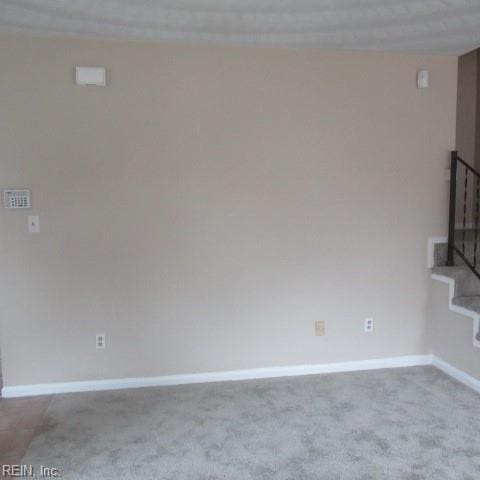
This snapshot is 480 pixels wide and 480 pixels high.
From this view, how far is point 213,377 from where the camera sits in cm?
336

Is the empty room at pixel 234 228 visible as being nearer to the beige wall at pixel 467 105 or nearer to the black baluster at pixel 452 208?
the black baluster at pixel 452 208

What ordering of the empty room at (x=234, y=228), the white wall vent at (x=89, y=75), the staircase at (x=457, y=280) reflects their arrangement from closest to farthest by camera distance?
the empty room at (x=234, y=228), the white wall vent at (x=89, y=75), the staircase at (x=457, y=280)

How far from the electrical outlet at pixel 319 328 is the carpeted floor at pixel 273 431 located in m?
0.32

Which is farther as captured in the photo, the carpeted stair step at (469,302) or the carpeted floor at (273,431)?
the carpeted stair step at (469,302)

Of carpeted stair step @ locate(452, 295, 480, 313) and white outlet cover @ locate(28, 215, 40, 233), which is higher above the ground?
white outlet cover @ locate(28, 215, 40, 233)

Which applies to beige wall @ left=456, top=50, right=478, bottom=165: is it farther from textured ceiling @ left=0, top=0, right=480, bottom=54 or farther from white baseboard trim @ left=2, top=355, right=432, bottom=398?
white baseboard trim @ left=2, top=355, right=432, bottom=398

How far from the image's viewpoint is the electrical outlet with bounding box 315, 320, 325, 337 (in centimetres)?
348

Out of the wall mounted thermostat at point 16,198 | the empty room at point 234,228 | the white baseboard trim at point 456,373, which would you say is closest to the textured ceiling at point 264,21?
the empty room at point 234,228

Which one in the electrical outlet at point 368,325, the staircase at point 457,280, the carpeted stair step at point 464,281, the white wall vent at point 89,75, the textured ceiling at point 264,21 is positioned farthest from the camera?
the electrical outlet at point 368,325

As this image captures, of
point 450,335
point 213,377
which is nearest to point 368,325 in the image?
point 450,335

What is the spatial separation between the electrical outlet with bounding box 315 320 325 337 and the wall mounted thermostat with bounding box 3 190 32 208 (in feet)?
7.31

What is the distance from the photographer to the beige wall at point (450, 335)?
Result: 10.6 ft

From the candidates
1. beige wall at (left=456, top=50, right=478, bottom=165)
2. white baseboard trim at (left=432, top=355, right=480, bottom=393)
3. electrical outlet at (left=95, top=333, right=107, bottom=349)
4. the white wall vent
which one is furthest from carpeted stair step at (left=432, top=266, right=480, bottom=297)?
the white wall vent

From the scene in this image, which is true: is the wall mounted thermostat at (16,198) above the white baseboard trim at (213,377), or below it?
above
